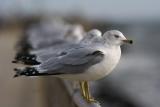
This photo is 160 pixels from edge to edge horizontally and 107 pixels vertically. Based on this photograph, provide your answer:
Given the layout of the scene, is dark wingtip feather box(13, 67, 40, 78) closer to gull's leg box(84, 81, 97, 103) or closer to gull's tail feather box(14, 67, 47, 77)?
gull's tail feather box(14, 67, 47, 77)

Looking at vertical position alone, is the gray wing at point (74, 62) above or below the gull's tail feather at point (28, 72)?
above

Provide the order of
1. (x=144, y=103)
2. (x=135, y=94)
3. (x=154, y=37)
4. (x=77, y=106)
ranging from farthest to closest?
(x=154, y=37)
(x=135, y=94)
(x=144, y=103)
(x=77, y=106)

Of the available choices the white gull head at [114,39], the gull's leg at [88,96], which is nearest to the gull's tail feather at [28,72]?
the gull's leg at [88,96]

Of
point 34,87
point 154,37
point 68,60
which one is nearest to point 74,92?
point 68,60

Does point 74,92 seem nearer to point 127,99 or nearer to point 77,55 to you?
point 77,55

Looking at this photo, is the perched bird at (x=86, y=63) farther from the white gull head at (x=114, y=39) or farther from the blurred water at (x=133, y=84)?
the blurred water at (x=133, y=84)

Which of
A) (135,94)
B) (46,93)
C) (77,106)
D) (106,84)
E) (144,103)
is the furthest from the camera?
(106,84)

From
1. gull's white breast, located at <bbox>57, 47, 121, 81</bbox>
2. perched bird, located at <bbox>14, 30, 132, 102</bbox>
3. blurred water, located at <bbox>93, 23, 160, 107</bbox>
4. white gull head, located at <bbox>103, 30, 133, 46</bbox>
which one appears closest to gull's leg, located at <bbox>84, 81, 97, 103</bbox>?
perched bird, located at <bbox>14, 30, 132, 102</bbox>

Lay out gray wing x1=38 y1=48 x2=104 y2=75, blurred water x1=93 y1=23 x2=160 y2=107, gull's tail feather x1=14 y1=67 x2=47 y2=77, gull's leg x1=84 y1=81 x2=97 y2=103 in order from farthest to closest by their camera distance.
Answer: blurred water x1=93 y1=23 x2=160 y2=107, gull's leg x1=84 y1=81 x2=97 y2=103, gray wing x1=38 y1=48 x2=104 y2=75, gull's tail feather x1=14 y1=67 x2=47 y2=77
